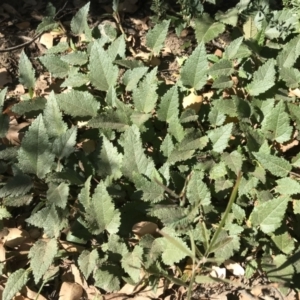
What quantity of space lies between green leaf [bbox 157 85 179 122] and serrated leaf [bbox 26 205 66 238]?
2.06 feet

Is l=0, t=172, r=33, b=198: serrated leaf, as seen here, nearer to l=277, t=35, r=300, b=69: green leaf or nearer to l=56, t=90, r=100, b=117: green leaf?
l=56, t=90, r=100, b=117: green leaf

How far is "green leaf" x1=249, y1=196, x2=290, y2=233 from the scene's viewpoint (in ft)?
5.97

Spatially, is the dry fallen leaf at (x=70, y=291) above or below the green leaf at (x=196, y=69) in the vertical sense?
below

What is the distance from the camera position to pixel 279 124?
2025mm

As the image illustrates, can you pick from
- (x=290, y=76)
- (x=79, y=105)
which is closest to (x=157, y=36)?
(x=79, y=105)

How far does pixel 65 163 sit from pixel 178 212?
0.55m

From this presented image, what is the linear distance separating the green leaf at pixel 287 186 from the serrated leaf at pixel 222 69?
0.57 meters

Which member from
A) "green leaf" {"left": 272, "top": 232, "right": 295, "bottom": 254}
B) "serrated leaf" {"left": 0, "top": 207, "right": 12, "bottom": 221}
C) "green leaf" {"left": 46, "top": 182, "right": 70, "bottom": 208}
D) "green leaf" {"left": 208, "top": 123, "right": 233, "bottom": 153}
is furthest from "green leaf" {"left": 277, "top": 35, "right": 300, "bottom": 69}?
"serrated leaf" {"left": 0, "top": 207, "right": 12, "bottom": 221}

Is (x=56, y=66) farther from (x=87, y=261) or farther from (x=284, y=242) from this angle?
(x=284, y=242)

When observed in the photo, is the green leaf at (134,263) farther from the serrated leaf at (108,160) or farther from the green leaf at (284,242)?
the green leaf at (284,242)

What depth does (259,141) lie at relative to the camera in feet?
6.66

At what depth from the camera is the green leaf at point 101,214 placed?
1.83 metres

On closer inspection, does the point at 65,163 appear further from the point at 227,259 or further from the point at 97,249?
the point at 227,259

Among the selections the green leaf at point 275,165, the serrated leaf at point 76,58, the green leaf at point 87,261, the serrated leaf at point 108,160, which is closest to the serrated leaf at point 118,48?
the serrated leaf at point 76,58
